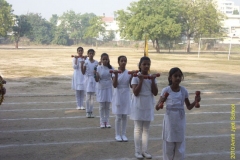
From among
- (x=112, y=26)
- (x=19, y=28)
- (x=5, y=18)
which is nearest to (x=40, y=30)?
(x=19, y=28)

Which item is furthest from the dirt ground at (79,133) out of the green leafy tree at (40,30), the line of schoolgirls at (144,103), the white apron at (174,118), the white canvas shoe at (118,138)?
the green leafy tree at (40,30)

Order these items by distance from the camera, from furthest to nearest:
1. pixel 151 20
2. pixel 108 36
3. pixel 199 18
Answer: pixel 108 36 < pixel 199 18 < pixel 151 20

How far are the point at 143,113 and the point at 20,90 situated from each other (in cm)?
893

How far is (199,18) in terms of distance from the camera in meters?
56.2

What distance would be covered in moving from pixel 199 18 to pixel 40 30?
52.2 meters

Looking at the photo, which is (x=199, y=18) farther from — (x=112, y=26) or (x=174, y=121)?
(x=112, y=26)

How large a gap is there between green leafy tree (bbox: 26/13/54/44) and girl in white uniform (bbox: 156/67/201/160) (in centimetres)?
8866

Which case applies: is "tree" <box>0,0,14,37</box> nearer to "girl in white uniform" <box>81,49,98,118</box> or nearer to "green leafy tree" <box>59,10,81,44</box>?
"green leafy tree" <box>59,10,81,44</box>

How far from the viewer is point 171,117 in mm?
4621

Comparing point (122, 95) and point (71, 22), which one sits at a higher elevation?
point (71, 22)

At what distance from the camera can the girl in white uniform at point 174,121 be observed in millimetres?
4562

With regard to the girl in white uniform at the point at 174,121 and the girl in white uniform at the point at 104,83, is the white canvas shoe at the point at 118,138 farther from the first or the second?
the girl in white uniform at the point at 174,121

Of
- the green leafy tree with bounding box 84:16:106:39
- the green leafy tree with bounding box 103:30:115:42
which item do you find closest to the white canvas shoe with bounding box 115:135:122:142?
the green leafy tree with bounding box 84:16:106:39

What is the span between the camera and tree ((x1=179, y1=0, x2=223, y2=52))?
55906 mm
